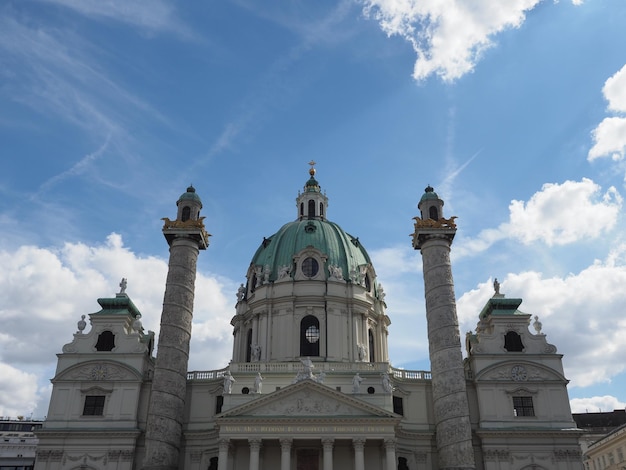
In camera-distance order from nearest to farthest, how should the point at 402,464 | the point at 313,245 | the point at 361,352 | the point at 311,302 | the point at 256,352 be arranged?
the point at 402,464, the point at 361,352, the point at 256,352, the point at 311,302, the point at 313,245

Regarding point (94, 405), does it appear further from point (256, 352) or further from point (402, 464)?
point (402, 464)

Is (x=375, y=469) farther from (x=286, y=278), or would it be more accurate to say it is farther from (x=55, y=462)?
(x=55, y=462)

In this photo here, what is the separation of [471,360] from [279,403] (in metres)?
15.6

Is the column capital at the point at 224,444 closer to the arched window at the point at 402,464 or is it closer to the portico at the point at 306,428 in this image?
the portico at the point at 306,428

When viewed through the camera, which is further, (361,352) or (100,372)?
(361,352)


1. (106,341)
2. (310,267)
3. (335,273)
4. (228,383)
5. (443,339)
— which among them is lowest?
(228,383)

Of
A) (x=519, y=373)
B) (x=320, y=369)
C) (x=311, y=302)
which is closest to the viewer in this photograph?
(x=519, y=373)

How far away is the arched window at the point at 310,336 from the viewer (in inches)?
2066

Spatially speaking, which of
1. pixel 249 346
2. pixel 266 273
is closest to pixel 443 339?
pixel 266 273

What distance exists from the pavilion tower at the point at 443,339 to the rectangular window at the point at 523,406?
489cm

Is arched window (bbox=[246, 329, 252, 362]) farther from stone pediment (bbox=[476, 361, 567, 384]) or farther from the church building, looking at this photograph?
stone pediment (bbox=[476, 361, 567, 384])

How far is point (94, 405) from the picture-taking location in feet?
148

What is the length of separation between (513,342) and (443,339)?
7.15 meters

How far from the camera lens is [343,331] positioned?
175 feet
